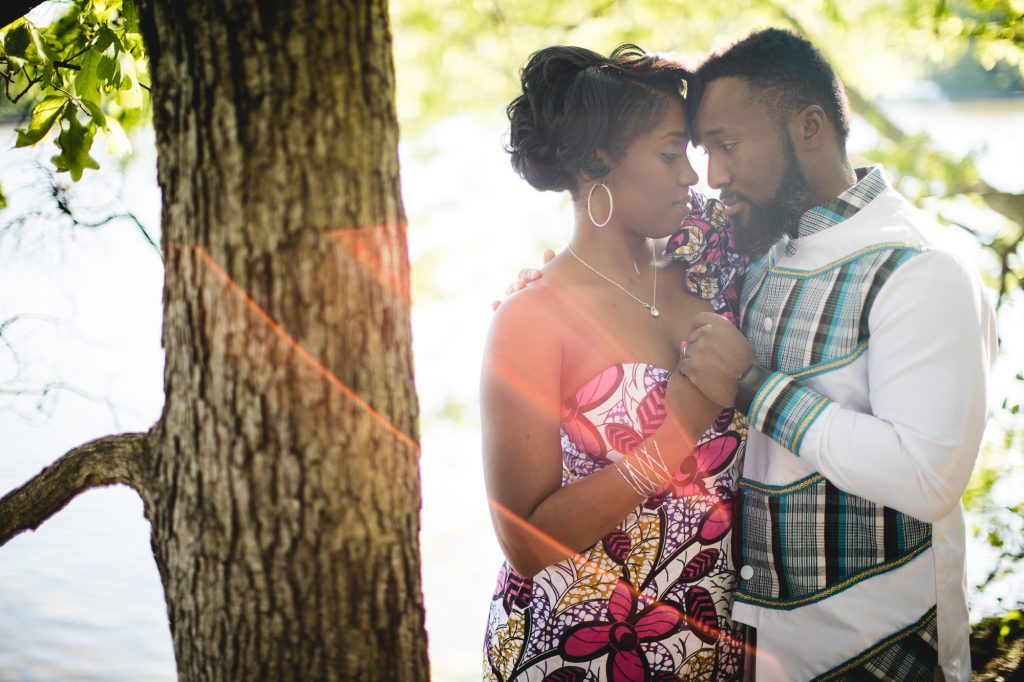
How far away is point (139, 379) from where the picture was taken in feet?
27.9

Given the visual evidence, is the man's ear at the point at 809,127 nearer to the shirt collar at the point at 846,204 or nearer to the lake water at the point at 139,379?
the shirt collar at the point at 846,204

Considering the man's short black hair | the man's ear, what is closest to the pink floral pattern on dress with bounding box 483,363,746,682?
the man's ear

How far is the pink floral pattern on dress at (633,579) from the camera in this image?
232 cm

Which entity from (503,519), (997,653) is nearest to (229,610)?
(503,519)

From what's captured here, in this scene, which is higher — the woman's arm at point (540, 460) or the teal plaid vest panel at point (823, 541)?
the woman's arm at point (540, 460)

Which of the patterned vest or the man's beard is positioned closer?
the patterned vest

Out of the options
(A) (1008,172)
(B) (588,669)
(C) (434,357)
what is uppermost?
(A) (1008,172)

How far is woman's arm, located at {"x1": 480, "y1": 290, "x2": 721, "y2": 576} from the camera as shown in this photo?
2191mm

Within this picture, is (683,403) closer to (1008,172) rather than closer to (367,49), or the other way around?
(367,49)

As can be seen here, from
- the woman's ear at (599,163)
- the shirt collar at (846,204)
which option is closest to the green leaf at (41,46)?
the woman's ear at (599,163)

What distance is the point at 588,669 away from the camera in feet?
7.64

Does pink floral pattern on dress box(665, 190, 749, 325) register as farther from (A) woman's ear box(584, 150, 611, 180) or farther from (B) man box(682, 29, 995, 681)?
(A) woman's ear box(584, 150, 611, 180)

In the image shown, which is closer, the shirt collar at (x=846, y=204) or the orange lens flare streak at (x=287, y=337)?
the orange lens flare streak at (x=287, y=337)

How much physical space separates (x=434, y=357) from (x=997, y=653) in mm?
6714
